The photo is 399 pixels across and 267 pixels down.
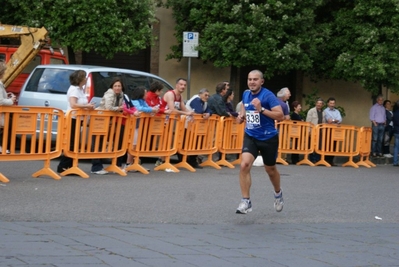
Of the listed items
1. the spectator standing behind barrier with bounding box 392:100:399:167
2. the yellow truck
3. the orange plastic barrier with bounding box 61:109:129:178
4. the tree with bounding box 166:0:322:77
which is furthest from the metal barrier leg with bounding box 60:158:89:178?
the tree with bounding box 166:0:322:77

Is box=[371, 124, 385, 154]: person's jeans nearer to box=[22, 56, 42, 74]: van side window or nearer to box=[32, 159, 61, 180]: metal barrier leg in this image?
box=[22, 56, 42, 74]: van side window

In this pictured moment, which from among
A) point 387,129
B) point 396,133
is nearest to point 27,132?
point 396,133

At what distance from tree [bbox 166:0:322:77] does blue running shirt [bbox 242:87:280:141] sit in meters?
16.3

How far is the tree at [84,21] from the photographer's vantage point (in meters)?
26.0

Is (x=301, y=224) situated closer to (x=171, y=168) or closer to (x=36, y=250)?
(x=36, y=250)

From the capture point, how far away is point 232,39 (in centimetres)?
2838

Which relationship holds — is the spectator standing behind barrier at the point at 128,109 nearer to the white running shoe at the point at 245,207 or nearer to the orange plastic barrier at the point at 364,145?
the white running shoe at the point at 245,207

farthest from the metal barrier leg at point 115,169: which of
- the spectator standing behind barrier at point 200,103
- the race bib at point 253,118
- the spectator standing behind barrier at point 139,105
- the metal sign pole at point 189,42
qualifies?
the metal sign pole at point 189,42

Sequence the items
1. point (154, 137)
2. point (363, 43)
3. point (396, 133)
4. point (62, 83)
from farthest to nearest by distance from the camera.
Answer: point (363, 43)
point (396, 133)
point (62, 83)
point (154, 137)

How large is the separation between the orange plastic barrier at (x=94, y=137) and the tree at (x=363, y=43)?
13751 millimetres

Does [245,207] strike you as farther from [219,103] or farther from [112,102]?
[219,103]

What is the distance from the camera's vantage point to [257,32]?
2808cm

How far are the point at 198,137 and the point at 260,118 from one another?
289 inches

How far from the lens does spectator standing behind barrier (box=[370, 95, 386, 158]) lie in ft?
87.8
